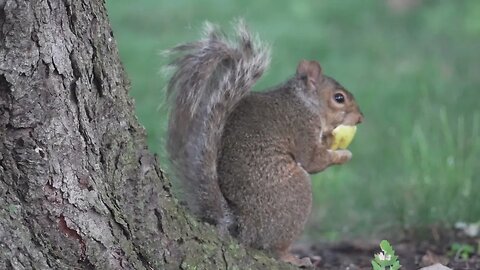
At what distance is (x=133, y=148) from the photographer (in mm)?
2701

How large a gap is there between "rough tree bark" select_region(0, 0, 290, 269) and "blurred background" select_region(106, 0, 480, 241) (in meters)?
0.75

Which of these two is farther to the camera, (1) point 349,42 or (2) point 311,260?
(1) point 349,42

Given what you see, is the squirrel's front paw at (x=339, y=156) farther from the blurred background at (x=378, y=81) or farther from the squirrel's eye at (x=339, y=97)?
the blurred background at (x=378, y=81)

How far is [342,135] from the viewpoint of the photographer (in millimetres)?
3977

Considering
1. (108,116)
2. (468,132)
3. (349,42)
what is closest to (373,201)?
(468,132)

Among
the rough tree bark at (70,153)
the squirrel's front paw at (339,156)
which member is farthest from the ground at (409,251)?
the rough tree bark at (70,153)

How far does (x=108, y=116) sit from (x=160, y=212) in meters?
0.29

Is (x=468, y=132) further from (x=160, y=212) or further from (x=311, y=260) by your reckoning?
(x=160, y=212)

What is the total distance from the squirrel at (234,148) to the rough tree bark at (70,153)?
0.50 metres

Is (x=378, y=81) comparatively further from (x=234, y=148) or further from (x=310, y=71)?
(x=234, y=148)

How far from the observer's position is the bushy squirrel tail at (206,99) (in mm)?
3197

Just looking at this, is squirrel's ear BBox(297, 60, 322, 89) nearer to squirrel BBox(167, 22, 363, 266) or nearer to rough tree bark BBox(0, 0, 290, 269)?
squirrel BBox(167, 22, 363, 266)

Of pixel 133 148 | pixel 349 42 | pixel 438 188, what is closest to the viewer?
pixel 133 148

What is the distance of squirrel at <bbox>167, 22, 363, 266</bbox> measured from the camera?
126 inches
